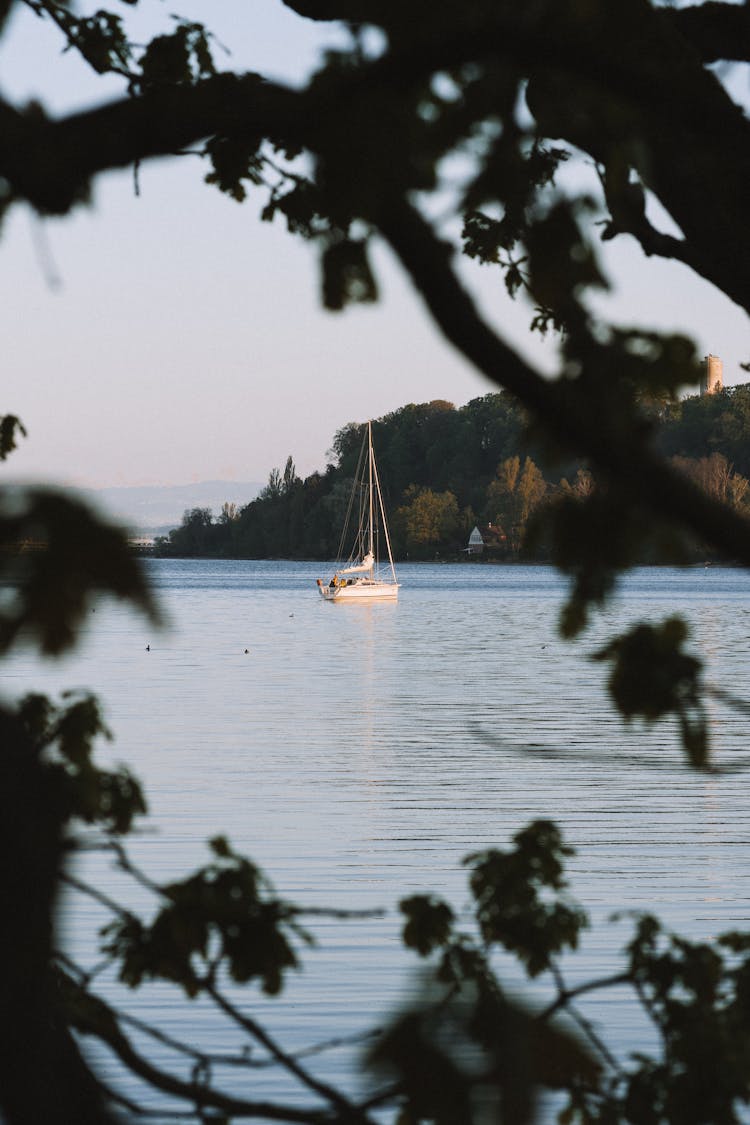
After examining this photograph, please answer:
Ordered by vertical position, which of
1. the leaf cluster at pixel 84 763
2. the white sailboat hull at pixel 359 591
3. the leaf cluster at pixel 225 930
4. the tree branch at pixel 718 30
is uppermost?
the tree branch at pixel 718 30

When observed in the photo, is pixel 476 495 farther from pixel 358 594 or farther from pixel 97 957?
pixel 97 957

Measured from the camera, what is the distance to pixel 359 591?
8938cm

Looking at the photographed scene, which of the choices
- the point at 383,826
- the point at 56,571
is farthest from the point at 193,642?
the point at 56,571

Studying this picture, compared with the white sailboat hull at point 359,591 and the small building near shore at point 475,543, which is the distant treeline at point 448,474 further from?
the white sailboat hull at point 359,591

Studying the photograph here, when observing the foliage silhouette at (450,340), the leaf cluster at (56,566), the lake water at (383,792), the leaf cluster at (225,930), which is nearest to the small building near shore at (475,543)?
the lake water at (383,792)

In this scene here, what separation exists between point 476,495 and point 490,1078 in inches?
7251

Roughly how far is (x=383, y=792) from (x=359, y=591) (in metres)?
70.7

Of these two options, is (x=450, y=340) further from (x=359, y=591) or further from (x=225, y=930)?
(x=359, y=591)

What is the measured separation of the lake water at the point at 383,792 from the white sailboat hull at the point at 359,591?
44.4 metres

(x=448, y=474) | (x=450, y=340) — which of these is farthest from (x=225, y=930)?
(x=448, y=474)

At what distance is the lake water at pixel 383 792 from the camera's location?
991 cm

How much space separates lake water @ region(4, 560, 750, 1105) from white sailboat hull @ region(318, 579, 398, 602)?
44.4 meters

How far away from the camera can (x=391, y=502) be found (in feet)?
623

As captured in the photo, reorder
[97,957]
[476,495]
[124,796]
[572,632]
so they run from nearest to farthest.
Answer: [572,632] < [124,796] < [97,957] < [476,495]
